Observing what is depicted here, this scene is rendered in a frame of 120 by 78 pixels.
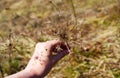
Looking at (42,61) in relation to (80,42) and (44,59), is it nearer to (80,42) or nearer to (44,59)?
(44,59)

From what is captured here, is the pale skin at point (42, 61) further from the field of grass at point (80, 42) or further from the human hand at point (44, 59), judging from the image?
the field of grass at point (80, 42)

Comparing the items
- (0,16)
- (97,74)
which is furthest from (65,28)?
(0,16)

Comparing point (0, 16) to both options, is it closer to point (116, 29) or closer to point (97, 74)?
point (116, 29)

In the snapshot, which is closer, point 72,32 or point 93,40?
point 72,32

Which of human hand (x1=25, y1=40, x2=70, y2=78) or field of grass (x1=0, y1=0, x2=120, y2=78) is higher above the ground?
human hand (x1=25, y1=40, x2=70, y2=78)

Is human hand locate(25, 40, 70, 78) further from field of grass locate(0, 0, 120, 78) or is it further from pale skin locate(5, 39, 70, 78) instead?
field of grass locate(0, 0, 120, 78)

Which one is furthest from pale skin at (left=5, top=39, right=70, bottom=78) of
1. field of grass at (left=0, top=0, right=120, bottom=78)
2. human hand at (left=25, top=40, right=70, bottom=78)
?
field of grass at (left=0, top=0, right=120, bottom=78)

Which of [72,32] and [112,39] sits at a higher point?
[72,32]
